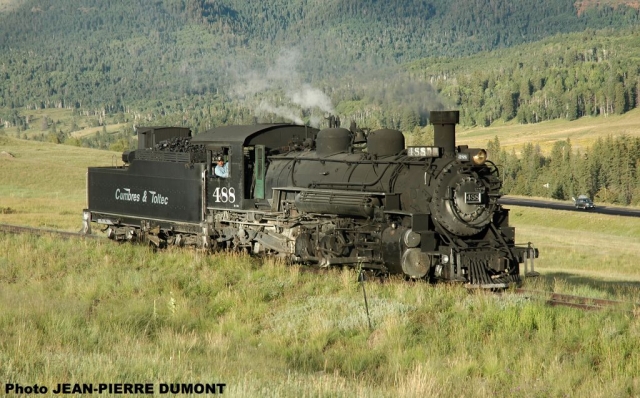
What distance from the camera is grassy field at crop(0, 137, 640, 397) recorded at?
11.0 metres

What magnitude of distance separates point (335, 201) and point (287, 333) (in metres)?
4.72

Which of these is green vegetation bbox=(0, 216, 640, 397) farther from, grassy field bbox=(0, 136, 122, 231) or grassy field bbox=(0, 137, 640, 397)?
grassy field bbox=(0, 136, 122, 231)

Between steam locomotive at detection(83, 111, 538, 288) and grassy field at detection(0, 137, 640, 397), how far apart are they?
93 centimetres

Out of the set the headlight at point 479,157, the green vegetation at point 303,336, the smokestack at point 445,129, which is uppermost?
the smokestack at point 445,129

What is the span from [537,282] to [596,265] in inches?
728

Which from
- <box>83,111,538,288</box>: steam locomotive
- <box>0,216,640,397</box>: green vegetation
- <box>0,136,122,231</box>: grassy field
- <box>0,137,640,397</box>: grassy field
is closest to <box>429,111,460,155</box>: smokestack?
<box>83,111,538,288</box>: steam locomotive

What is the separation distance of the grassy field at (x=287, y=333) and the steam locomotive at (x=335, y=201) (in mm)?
929

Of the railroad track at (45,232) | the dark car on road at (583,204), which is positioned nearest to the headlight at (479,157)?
the railroad track at (45,232)

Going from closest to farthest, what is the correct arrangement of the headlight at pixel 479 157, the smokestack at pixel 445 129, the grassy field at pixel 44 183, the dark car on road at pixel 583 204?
the headlight at pixel 479 157
the smokestack at pixel 445 129
the grassy field at pixel 44 183
the dark car on road at pixel 583 204

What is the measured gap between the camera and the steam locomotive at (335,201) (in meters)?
17.7

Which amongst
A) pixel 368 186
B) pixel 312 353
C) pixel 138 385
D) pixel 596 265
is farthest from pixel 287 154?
pixel 596 265

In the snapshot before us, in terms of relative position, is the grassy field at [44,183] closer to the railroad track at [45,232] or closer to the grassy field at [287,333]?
the railroad track at [45,232]

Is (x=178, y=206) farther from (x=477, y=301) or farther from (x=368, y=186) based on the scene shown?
(x=477, y=301)

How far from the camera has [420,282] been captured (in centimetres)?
1708
